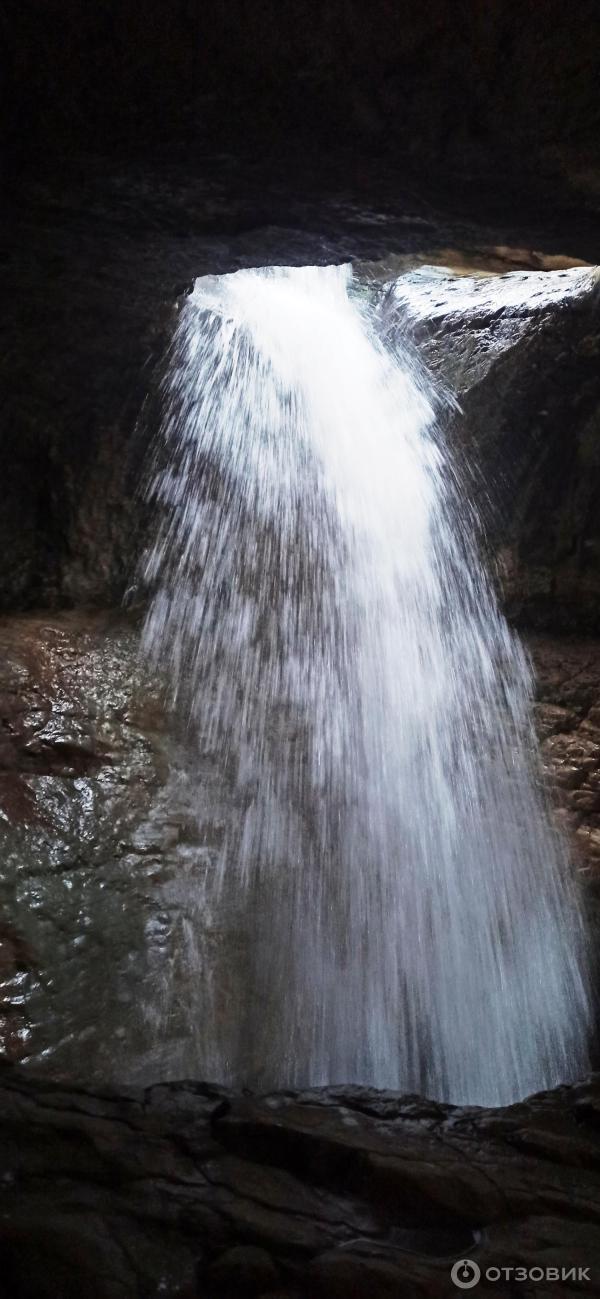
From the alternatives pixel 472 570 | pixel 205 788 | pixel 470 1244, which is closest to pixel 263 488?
pixel 472 570

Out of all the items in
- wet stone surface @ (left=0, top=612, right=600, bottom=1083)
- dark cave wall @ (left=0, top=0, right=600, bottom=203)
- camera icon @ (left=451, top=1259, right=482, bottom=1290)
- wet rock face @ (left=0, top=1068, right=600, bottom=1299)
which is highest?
dark cave wall @ (left=0, top=0, right=600, bottom=203)

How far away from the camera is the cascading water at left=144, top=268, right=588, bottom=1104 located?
4695 millimetres

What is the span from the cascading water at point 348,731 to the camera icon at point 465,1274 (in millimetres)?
1690

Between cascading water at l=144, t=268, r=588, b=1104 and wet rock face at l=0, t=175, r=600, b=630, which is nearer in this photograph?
wet rock face at l=0, t=175, r=600, b=630

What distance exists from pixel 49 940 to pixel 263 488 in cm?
388

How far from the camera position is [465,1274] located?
8.45 ft

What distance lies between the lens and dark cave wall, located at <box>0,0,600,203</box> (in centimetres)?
333

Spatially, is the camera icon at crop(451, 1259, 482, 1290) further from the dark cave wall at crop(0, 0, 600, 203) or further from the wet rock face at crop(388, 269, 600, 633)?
the wet rock face at crop(388, 269, 600, 633)

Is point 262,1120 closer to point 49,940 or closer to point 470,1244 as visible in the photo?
point 470,1244

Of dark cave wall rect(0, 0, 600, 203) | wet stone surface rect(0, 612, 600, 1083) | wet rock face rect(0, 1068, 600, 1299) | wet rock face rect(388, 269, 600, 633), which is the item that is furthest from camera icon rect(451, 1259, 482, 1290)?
wet rock face rect(388, 269, 600, 633)

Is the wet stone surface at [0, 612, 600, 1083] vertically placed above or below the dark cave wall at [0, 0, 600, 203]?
below

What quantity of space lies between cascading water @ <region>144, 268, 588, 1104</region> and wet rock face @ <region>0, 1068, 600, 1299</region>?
97 cm

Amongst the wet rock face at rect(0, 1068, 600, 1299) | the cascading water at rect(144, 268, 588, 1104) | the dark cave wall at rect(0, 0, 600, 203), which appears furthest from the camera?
the cascading water at rect(144, 268, 588, 1104)

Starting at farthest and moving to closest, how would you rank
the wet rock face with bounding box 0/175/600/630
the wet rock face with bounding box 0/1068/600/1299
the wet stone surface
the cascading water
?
the cascading water, the wet rock face with bounding box 0/175/600/630, the wet stone surface, the wet rock face with bounding box 0/1068/600/1299
